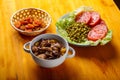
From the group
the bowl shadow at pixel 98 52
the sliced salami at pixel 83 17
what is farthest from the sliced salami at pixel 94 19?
the bowl shadow at pixel 98 52

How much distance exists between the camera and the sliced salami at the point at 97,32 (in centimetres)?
117

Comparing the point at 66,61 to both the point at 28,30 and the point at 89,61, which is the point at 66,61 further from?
the point at 28,30

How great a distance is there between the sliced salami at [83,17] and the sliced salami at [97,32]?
0.06 meters

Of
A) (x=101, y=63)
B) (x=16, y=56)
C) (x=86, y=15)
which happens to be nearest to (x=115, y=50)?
(x=101, y=63)

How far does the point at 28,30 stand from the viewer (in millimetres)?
1188

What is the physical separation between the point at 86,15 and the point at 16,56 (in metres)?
0.45

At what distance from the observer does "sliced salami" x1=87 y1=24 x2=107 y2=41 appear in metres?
1.17

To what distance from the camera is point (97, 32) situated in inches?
47.0

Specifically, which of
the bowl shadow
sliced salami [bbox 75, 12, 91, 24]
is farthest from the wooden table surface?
sliced salami [bbox 75, 12, 91, 24]

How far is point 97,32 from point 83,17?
0.43 ft

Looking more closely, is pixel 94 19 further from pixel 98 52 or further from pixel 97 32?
pixel 98 52

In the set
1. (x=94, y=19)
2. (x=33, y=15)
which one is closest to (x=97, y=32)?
(x=94, y=19)

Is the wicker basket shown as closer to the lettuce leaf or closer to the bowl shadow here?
the lettuce leaf

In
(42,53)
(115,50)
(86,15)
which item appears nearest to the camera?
(42,53)
